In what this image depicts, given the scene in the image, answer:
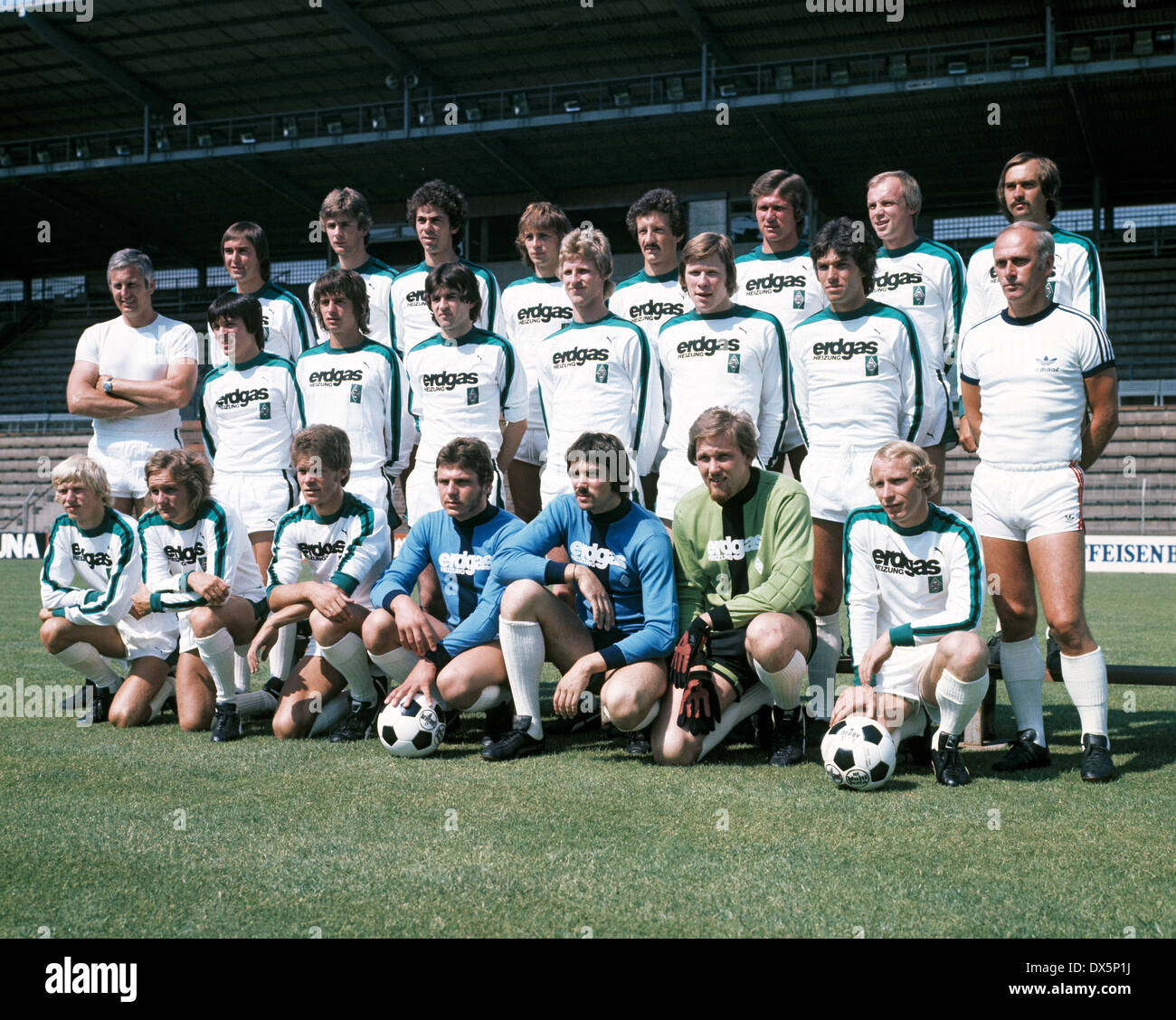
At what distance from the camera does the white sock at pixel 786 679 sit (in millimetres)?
4320

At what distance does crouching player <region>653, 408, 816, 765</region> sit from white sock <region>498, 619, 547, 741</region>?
0.52 metres

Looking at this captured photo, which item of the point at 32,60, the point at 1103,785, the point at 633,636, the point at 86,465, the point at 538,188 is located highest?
the point at 32,60

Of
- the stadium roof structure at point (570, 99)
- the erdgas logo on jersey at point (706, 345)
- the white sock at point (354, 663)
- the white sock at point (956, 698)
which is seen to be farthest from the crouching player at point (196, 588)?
the stadium roof structure at point (570, 99)

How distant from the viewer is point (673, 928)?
2.56m

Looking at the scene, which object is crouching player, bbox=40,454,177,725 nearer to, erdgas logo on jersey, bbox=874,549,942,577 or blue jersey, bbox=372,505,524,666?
blue jersey, bbox=372,505,524,666

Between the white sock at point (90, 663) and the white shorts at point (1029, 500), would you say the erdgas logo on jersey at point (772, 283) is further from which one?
the white sock at point (90, 663)

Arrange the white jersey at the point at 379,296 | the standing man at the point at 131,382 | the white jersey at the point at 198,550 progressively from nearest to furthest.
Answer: the white jersey at the point at 198,550 < the standing man at the point at 131,382 < the white jersey at the point at 379,296

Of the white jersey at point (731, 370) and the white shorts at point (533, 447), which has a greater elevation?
the white jersey at point (731, 370)

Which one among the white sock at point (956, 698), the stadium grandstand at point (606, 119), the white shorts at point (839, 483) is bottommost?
the white sock at point (956, 698)

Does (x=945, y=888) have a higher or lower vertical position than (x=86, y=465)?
lower

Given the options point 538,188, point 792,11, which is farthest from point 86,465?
point 538,188

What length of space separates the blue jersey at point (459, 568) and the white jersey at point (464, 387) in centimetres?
82
